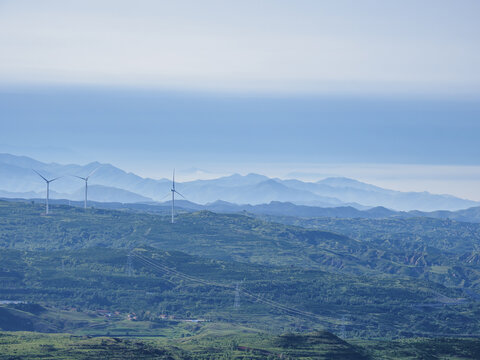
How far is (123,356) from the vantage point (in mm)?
197375

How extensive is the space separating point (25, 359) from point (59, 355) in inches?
349

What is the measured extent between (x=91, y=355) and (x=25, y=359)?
14.5 m

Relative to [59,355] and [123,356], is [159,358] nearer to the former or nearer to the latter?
[123,356]

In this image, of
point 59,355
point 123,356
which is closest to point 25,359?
point 59,355

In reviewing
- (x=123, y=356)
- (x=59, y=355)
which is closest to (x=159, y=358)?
(x=123, y=356)

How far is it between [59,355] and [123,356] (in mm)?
14776

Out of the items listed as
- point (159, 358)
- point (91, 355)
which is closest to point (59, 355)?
point (91, 355)

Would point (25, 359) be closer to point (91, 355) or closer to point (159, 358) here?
point (91, 355)

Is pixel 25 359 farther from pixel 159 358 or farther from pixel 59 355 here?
pixel 159 358

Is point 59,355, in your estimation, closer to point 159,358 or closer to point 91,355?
point 91,355

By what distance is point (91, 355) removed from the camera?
19738 centimetres

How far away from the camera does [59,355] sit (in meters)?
199

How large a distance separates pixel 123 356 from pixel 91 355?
720 cm

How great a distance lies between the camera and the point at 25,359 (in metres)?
192
